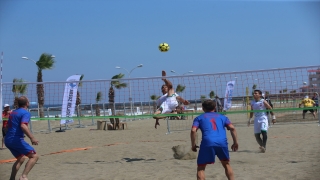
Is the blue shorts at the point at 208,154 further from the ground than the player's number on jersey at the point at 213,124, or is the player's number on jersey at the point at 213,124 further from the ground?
the player's number on jersey at the point at 213,124

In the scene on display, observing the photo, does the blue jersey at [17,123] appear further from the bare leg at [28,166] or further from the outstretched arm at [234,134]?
the outstretched arm at [234,134]

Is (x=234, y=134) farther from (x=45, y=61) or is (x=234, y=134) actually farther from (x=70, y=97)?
(x=45, y=61)

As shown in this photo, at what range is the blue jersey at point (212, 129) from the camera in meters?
6.14

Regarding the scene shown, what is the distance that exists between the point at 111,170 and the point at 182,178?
1.64 m

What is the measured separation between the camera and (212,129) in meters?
6.18

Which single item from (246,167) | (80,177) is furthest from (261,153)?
(80,177)

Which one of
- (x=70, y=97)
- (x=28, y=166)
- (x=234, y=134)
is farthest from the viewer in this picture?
(x=70, y=97)

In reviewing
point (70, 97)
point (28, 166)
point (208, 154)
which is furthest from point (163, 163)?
point (70, 97)

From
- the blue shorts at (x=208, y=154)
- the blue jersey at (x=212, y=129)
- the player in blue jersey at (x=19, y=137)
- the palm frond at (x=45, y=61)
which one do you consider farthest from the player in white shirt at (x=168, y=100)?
the palm frond at (x=45, y=61)

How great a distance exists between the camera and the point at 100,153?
1134 cm

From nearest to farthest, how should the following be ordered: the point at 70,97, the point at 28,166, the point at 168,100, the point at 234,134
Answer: the point at 234,134
the point at 28,166
the point at 168,100
the point at 70,97

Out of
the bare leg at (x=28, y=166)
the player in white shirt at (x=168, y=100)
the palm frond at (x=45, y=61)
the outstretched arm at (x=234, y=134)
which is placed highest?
the palm frond at (x=45, y=61)

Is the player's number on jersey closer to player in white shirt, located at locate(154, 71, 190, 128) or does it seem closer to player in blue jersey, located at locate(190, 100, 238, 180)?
player in blue jersey, located at locate(190, 100, 238, 180)

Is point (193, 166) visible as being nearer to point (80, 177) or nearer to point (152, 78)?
point (80, 177)
